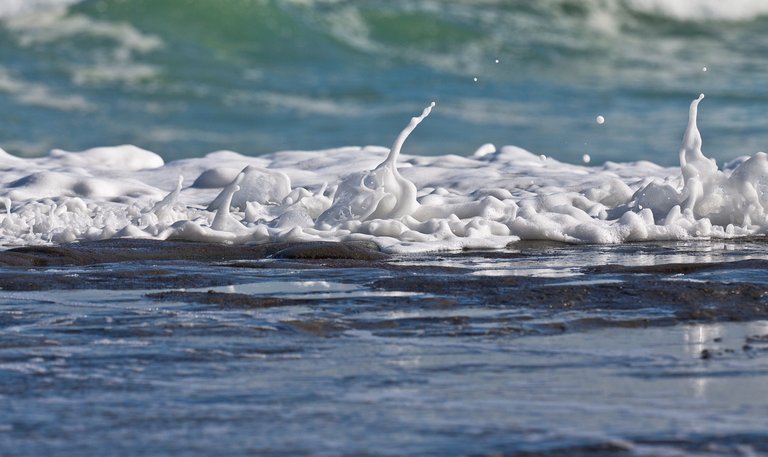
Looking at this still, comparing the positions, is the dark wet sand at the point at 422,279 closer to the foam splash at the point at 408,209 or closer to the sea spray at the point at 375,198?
the foam splash at the point at 408,209

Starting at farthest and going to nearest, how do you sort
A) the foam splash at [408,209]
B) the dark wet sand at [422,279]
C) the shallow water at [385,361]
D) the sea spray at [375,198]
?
the sea spray at [375,198] → the foam splash at [408,209] → the dark wet sand at [422,279] → the shallow water at [385,361]

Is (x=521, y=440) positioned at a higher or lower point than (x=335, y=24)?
lower

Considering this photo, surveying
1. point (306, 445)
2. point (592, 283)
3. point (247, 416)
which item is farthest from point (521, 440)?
point (592, 283)

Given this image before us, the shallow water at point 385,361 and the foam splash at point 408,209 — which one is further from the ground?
the foam splash at point 408,209

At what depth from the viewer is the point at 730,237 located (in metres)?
7.64

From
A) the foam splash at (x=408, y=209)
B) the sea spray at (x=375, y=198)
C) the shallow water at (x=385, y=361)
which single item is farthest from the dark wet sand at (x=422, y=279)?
the sea spray at (x=375, y=198)

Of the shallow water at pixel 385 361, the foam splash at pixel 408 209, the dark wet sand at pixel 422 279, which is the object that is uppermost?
the foam splash at pixel 408 209

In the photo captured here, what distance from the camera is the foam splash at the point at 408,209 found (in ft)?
24.8

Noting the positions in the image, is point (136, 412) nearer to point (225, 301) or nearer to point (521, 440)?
point (521, 440)

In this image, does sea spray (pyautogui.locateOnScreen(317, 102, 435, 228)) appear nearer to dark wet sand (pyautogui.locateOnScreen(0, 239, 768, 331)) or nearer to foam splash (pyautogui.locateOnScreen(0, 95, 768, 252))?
foam splash (pyautogui.locateOnScreen(0, 95, 768, 252))

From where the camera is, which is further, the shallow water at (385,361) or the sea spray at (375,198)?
the sea spray at (375,198)

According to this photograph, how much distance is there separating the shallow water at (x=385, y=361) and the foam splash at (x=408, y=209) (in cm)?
187

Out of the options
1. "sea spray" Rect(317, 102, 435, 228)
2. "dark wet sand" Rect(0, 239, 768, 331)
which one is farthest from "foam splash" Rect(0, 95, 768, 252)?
"dark wet sand" Rect(0, 239, 768, 331)

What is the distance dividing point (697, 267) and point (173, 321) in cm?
240
